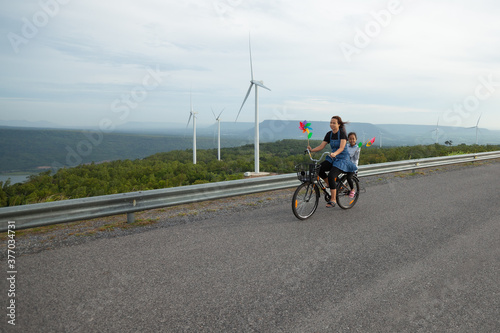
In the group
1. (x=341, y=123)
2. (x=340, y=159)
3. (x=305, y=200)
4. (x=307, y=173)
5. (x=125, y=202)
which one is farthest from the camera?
(x=340, y=159)

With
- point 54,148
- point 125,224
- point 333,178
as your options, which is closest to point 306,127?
point 333,178

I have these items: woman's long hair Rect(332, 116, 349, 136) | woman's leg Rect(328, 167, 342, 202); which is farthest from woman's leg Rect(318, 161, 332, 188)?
woman's long hair Rect(332, 116, 349, 136)

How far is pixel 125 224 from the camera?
5.91m

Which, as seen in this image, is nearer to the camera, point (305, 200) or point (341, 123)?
point (305, 200)

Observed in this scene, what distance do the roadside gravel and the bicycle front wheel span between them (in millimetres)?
260

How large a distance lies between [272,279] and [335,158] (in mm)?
3782

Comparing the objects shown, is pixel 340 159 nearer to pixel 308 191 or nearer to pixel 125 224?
pixel 308 191

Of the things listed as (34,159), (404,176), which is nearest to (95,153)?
(34,159)

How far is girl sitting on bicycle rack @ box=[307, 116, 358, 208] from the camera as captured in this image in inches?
264

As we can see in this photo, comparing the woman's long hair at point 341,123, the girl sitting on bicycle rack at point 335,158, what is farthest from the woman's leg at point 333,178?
the woman's long hair at point 341,123

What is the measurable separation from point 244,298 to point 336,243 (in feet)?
7.08

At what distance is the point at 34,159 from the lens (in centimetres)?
9375

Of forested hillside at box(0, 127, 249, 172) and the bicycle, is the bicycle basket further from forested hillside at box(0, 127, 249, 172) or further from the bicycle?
forested hillside at box(0, 127, 249, 172)

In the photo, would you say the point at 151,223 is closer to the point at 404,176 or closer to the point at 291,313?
the point at 291,313
